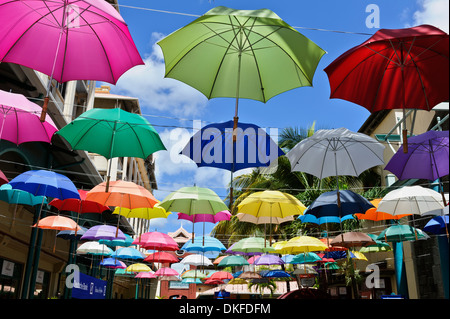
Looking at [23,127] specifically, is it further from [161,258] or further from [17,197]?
[161,258]

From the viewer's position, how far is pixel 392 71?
22.6ft

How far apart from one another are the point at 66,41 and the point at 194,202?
25.2 ft

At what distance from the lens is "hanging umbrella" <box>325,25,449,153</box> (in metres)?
6.02

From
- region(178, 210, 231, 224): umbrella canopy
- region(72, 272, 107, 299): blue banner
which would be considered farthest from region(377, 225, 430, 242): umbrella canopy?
region(72, 272, 107, 299): blue banner

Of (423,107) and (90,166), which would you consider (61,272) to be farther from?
(423,107)

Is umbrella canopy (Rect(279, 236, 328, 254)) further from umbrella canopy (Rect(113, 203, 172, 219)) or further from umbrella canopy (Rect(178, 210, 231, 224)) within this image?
umbrella canopy (Rect(113, 203, 172, 219))

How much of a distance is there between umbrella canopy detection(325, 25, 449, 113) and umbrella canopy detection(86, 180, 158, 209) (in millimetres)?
6084

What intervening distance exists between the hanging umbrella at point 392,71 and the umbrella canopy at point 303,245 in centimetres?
856

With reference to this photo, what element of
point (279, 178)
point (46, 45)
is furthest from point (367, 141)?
point (279, 178)

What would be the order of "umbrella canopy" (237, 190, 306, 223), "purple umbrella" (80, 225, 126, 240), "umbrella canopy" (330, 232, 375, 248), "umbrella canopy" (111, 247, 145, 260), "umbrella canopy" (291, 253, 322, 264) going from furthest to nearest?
"umbrella canopy" (111, 247, 145, 260), "umbrella canopy" (291, 253, 322, 264), "purple umbrella" (80, 225, 126, 240), "umbrella canopy" (330, 232, 375, 248), "umbrella canopy" (237, 190, 306, 223)

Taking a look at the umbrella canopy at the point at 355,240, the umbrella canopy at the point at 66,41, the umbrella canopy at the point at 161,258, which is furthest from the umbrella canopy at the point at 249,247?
the umbrella canopy at the point at 66,41

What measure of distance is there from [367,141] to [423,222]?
943 centimetres

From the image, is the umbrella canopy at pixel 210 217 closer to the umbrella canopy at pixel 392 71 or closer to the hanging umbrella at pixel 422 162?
the hanging umbrella at pixel 422 162

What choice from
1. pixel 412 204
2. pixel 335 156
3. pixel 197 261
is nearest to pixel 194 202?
A: pixel 335 156
